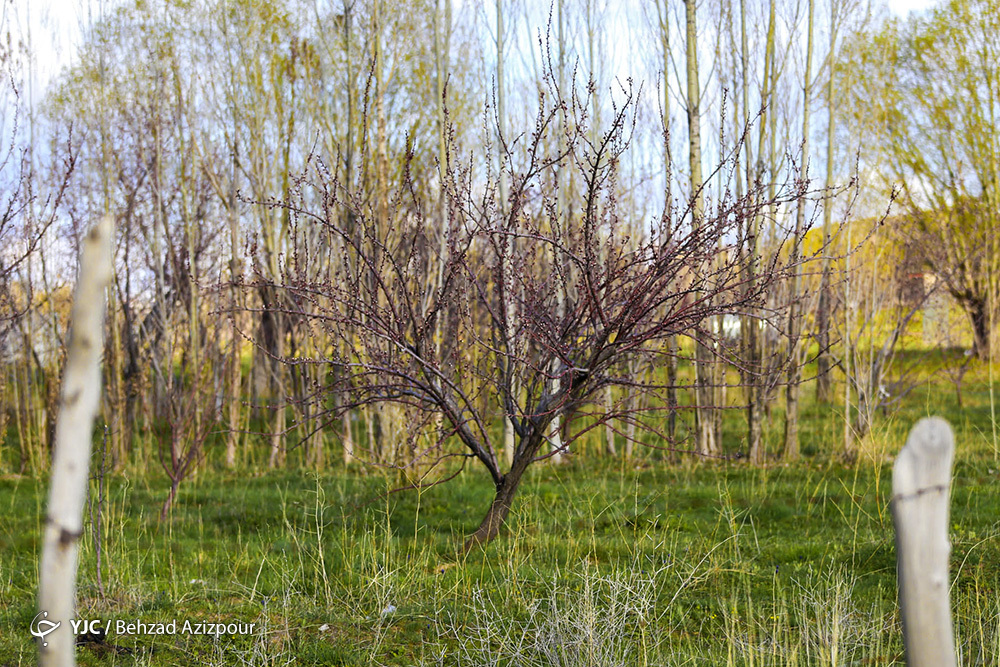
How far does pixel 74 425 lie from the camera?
1.01 meters

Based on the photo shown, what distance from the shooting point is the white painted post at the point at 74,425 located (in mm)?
994

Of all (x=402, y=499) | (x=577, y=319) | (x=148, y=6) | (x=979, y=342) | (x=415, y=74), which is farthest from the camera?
(x=979, y=342)

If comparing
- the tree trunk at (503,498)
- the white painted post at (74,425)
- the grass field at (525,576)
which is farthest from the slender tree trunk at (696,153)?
the white painted post at (74,425)

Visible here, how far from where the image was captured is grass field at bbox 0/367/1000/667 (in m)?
3.36

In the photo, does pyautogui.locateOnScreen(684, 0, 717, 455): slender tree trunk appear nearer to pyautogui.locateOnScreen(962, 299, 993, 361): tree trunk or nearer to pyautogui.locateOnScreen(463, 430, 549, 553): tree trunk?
pyautogui.locateOnScreen(463, 430, 549, 553): tree trunk

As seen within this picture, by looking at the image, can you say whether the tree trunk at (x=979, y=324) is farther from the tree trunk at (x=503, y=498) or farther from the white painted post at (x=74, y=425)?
the white painted post at (x=74, y=425)

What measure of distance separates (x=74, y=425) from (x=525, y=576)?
3592 millimetres

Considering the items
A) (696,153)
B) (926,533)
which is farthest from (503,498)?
(696,153)

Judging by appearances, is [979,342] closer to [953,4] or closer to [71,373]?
[953,4]

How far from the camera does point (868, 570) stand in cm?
454

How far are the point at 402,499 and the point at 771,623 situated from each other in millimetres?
3330

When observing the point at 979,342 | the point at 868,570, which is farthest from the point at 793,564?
the point at 979,342

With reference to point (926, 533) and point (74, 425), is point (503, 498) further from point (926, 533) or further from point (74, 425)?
point (74, 425)

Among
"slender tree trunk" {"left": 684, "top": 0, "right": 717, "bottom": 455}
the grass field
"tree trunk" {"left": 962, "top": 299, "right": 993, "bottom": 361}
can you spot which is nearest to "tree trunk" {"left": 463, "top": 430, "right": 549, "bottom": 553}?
the grass field
